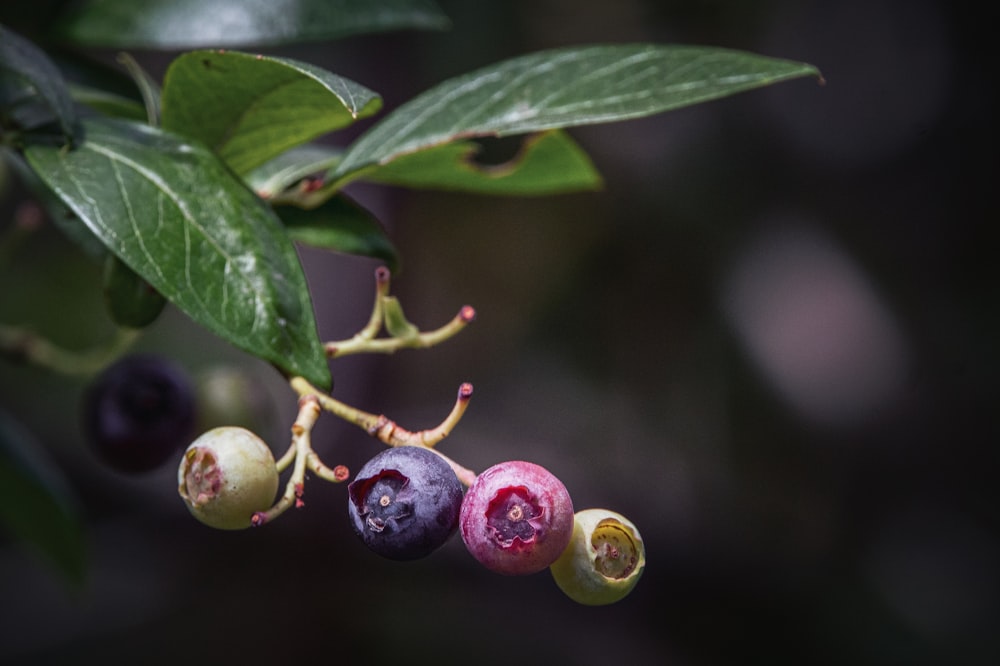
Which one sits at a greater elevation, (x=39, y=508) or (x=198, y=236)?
(x=198, y=236)

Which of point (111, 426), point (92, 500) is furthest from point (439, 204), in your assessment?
point (111, 426)

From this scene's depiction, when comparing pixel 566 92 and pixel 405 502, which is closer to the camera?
pixel 405 502

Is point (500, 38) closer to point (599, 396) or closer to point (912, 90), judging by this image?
point (599, 396)

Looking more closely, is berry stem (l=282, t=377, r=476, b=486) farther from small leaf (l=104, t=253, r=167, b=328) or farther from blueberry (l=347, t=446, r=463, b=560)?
small leaf (l=104, t=253, r=167, b=328)

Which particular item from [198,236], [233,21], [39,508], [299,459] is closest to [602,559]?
[299,459]

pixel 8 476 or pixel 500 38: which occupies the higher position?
pixel 500 38

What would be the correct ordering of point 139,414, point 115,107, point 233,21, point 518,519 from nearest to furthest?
point 518,519 < point 115,107 < point 233,21 < point 139,414

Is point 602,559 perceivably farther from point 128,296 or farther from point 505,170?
point 505,170
